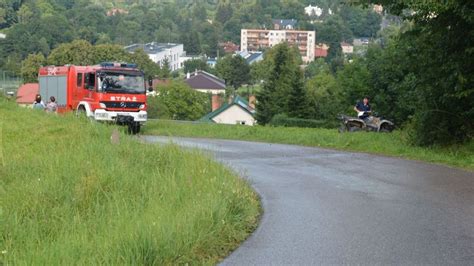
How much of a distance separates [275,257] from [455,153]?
1030cm

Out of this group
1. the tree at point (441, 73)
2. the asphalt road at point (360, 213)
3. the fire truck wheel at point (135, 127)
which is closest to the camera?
the asphalt road at point (360, 213)

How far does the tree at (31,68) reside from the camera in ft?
253

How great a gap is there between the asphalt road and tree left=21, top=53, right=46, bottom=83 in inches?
2501

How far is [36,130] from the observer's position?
2086 centimetres

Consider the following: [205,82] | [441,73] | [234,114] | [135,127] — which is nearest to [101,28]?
[205,82]

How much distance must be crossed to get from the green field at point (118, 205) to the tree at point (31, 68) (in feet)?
204

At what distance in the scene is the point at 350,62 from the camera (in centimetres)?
5572

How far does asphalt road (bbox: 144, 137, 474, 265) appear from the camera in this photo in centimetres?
824

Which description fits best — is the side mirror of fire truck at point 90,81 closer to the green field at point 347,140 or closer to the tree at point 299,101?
the green field at point 347,140

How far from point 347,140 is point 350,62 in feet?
114

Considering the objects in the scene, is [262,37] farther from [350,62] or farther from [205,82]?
[350,62]

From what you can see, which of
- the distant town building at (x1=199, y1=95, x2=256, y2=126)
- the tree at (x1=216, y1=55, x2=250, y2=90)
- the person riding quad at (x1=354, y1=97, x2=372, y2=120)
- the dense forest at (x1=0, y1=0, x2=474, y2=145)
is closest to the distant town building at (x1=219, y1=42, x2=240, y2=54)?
the dense forest at (x1=0, y1=0, x2=474, y2=145)

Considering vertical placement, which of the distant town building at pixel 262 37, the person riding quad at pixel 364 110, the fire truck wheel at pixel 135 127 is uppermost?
the distant town building at pixel 262 37

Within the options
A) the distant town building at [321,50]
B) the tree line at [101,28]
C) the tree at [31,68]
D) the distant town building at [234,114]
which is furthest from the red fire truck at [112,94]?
the distant town building at [321,50]
